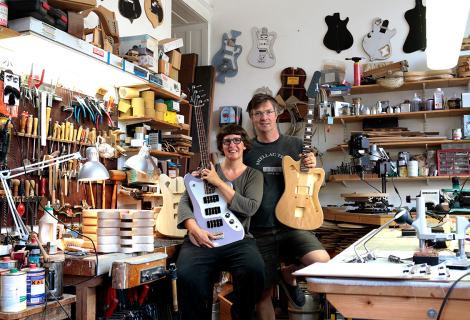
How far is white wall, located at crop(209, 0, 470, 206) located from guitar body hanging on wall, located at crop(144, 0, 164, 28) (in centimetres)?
157

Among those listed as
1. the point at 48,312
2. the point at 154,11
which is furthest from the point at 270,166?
the point at 154,11

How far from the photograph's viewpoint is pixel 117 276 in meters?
2.12

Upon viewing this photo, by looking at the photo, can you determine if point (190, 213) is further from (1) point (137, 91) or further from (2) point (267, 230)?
(1) point (137, 91)

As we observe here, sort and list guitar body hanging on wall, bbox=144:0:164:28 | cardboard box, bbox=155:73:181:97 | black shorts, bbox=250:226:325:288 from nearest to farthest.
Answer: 1. black shorts, bbox=250:226:325:288
2. cardboard box, bbox=155:73:181:97
3. guitar body hanging on wall, bbox=144:0:164:28

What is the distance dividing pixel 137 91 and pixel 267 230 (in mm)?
1793

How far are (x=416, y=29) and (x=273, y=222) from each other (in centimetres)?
384

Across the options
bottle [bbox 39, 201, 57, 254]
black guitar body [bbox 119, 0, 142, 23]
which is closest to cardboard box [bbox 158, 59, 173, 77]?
black guitar body [bbox 119, 0, 142, 23]

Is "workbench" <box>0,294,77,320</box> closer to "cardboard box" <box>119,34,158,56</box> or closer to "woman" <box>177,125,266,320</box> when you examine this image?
"woman" <box>177,125,266,320</box>

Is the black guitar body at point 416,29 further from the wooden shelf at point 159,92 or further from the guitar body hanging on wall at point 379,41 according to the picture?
the wooden shelf at point 159,92

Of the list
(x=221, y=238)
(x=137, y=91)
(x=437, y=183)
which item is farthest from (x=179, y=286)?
(x=437, y=183)

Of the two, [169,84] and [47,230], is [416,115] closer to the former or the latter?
[169,84]

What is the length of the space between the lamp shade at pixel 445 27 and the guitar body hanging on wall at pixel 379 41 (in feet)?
10.1

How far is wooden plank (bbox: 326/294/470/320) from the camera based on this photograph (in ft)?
4.03

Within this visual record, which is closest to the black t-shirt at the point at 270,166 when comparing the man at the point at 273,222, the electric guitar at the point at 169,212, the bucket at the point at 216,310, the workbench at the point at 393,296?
the man at the point at 273,222
